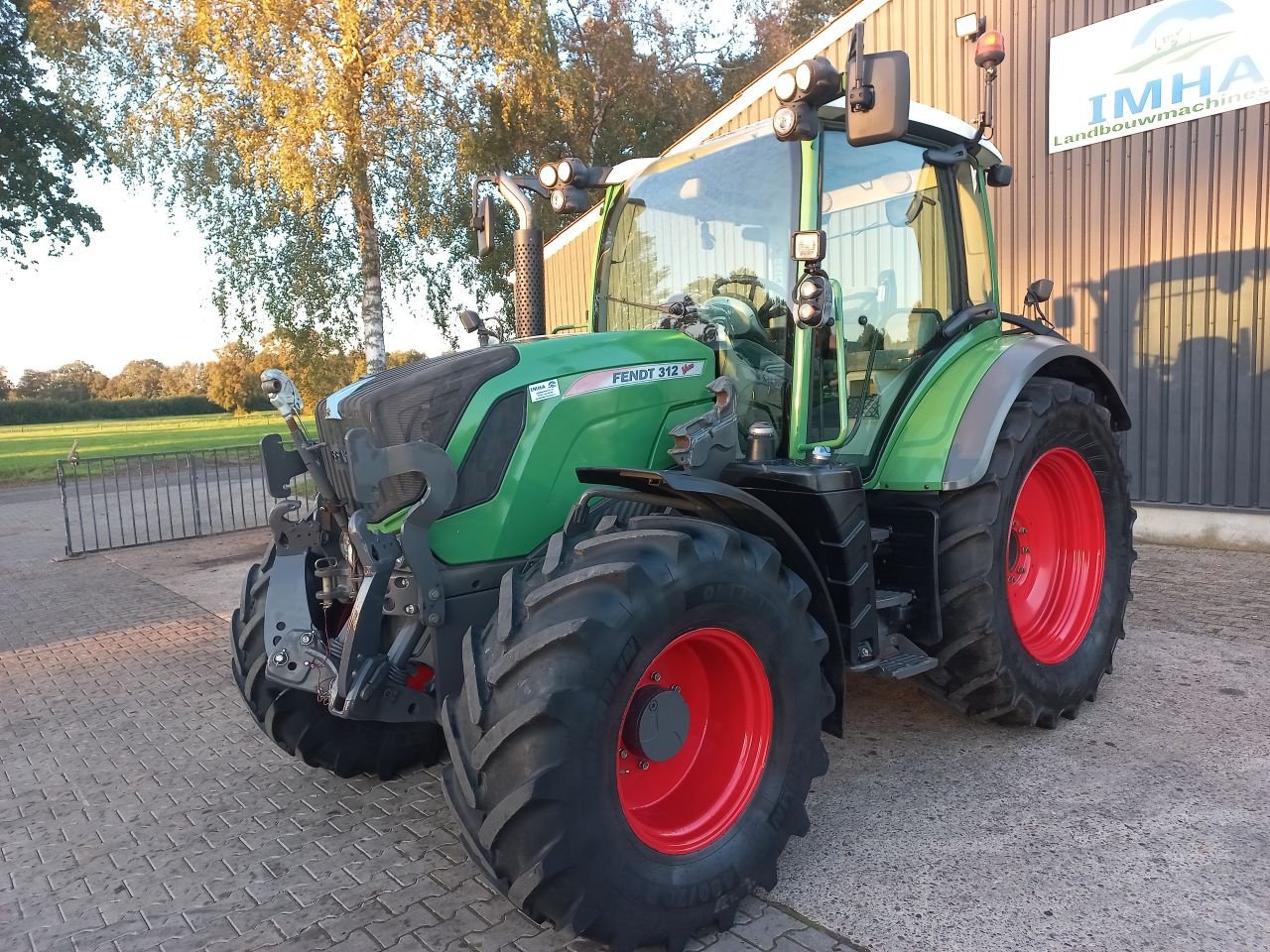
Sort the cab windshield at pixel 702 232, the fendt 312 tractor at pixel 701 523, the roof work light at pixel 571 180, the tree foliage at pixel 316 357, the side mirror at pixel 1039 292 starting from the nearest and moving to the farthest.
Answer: the fendt 312 tractor at pixel 701 523, the cab windshield at pixel 702 232, the roof work light at pixel 571 180, the side mirror at pixel 1039 292, the tree foliage at pixel 316 357

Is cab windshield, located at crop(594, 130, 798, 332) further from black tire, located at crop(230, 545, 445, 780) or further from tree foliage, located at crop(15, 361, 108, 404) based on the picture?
tree foliage, located at crop(15, 361, 108, 404)

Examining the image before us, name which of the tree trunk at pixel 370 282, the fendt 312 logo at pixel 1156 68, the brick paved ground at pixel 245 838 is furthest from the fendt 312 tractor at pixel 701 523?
the tree trunk at pixel 370 282

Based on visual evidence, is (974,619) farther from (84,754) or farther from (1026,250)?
(1026,250)

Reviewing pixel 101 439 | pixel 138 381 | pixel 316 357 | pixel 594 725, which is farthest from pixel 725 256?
pixel 138 381

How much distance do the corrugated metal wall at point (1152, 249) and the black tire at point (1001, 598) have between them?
3.81 meters

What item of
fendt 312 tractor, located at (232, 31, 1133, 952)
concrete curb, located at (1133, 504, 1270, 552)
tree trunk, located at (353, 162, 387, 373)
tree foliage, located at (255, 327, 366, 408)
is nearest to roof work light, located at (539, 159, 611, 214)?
fendt 312 tractor, located at (232, 31, 1133, 952)

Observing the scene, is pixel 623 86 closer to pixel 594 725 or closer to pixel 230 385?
pixel 594 725

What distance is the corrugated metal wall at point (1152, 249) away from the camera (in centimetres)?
669

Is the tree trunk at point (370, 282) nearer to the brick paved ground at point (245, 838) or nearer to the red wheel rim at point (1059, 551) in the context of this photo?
the brick paved ground at point (245, 838)

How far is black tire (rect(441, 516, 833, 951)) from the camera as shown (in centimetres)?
214

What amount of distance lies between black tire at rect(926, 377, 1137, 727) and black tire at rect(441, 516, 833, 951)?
1114 mm

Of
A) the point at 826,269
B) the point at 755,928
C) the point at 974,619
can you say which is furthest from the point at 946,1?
the point at 755,928

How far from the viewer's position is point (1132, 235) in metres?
7.24

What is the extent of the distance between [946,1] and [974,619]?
699 cm
